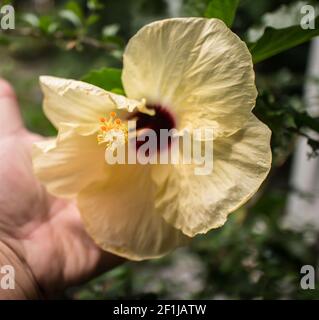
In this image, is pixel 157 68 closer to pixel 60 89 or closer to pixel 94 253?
pixel 60 89

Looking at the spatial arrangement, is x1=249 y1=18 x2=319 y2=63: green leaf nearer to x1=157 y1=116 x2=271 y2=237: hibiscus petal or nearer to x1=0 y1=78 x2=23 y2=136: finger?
x1=157 y1=116 x2=271 y2=237: hibiscus petal

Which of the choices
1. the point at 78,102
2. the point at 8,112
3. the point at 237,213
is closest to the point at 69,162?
the point at 78,102

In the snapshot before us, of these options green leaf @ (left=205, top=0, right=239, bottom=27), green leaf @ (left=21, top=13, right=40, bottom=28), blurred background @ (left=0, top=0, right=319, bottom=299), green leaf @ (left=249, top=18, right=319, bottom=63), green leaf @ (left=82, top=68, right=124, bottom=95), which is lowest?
blurred background @ (left=0, top=0, right=319, bottom=299)

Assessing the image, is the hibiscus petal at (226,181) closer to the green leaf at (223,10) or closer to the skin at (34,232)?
the green leaf at (223,10)

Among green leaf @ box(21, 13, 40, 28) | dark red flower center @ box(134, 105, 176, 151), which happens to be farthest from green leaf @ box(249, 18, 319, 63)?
green leaf @ box(21, 13, 40, 28)

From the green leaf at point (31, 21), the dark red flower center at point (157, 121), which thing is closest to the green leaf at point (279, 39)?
the dark red flower center at point (157, 121)

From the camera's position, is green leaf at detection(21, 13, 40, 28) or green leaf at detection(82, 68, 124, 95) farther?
green leaf at detection(21, 13, 40, 28)

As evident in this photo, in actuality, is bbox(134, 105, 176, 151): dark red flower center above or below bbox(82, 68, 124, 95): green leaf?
below
